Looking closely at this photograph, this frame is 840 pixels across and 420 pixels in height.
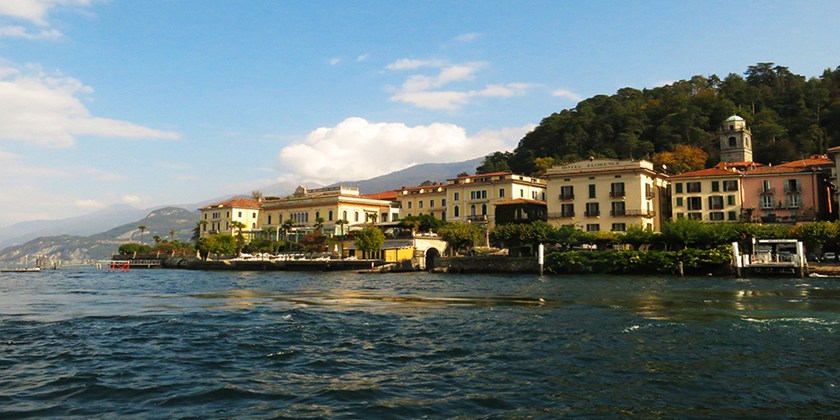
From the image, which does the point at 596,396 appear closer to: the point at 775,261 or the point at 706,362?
the point at 706,362

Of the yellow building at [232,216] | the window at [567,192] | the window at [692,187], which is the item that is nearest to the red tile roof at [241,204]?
the yellow building at [232,216]

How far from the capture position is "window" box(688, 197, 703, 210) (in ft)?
236

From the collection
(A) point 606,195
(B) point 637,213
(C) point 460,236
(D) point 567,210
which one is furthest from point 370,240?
(B) point 637,213

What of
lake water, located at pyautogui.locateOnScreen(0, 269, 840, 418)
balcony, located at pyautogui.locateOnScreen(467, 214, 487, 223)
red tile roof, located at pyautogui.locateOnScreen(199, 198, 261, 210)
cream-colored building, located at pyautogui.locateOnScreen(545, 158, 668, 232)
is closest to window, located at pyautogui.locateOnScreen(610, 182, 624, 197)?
cream-colored building, located at pyautogui.locateOnScreen(545, 158, 668, 232)

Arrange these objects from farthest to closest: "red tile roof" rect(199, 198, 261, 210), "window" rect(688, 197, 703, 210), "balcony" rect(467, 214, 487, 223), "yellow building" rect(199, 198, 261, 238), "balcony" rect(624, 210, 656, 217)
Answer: "red tile roof" rect(199, 198, 261, 210)
"yellow building" rect(199, 198, 261, 238)
"balcony" rect(467, 214, 487, 223)
"window" rect(688, 197, 703, 210)
"balcony" rect(624, 210, 656, 217)

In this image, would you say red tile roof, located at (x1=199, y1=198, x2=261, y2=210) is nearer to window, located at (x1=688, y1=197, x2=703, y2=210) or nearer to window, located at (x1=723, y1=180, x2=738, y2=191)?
window, located at (x1=688, y1=197, x2=703, y2=210)

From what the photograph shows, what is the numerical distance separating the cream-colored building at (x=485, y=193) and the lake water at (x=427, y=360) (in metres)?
58.3

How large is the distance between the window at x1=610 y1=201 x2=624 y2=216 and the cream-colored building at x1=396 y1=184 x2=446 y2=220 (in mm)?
31135

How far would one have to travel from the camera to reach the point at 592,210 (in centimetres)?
7356

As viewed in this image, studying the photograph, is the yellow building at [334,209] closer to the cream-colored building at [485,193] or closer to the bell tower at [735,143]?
the cream-colored building at [485,193]

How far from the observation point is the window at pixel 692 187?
7216 centimetres

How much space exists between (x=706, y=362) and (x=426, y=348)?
727 centimetres

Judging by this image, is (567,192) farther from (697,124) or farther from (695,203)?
(697,124)

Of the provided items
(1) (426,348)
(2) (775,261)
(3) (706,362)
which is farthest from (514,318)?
(2) (775,261)
